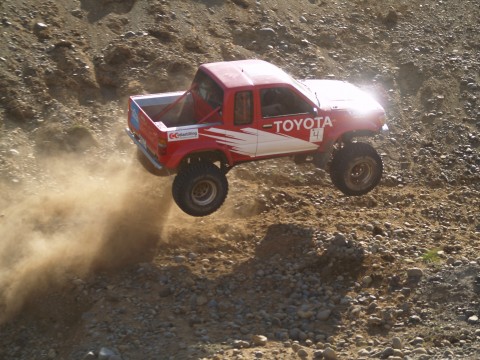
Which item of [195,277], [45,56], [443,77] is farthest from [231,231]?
[443,77]

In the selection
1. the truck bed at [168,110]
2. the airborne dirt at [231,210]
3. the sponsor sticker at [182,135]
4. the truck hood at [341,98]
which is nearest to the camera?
the airborne dirt at [231,210]

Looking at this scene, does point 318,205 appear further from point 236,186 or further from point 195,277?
point 195,277

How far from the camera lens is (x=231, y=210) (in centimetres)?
1173

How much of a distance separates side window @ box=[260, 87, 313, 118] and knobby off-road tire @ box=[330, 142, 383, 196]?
103 cm

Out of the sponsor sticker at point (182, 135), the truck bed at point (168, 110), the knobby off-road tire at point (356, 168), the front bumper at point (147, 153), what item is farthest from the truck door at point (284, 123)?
the front bumper at point (147, 153)

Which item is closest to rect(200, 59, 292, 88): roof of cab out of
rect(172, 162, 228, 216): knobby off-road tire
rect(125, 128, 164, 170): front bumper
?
rect(172, 162, 228, 216): knobby off-road tire

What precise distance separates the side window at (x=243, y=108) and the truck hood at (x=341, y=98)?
1.20 meters

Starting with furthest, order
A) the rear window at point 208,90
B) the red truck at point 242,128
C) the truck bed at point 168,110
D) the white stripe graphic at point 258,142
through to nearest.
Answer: the truck bed at point 168,110, the rear window at point 208,90, the white stripe graphic at point 258,142, the red truck at point 242,128

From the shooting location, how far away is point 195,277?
10141 mm

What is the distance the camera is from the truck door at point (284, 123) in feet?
34.6

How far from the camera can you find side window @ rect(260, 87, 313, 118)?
34.6ft

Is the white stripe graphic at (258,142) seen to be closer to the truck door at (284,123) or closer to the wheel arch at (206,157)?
the truck door at (284,123)

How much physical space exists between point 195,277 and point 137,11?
22.6 feet

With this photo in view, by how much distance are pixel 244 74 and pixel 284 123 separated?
901 millimetres
